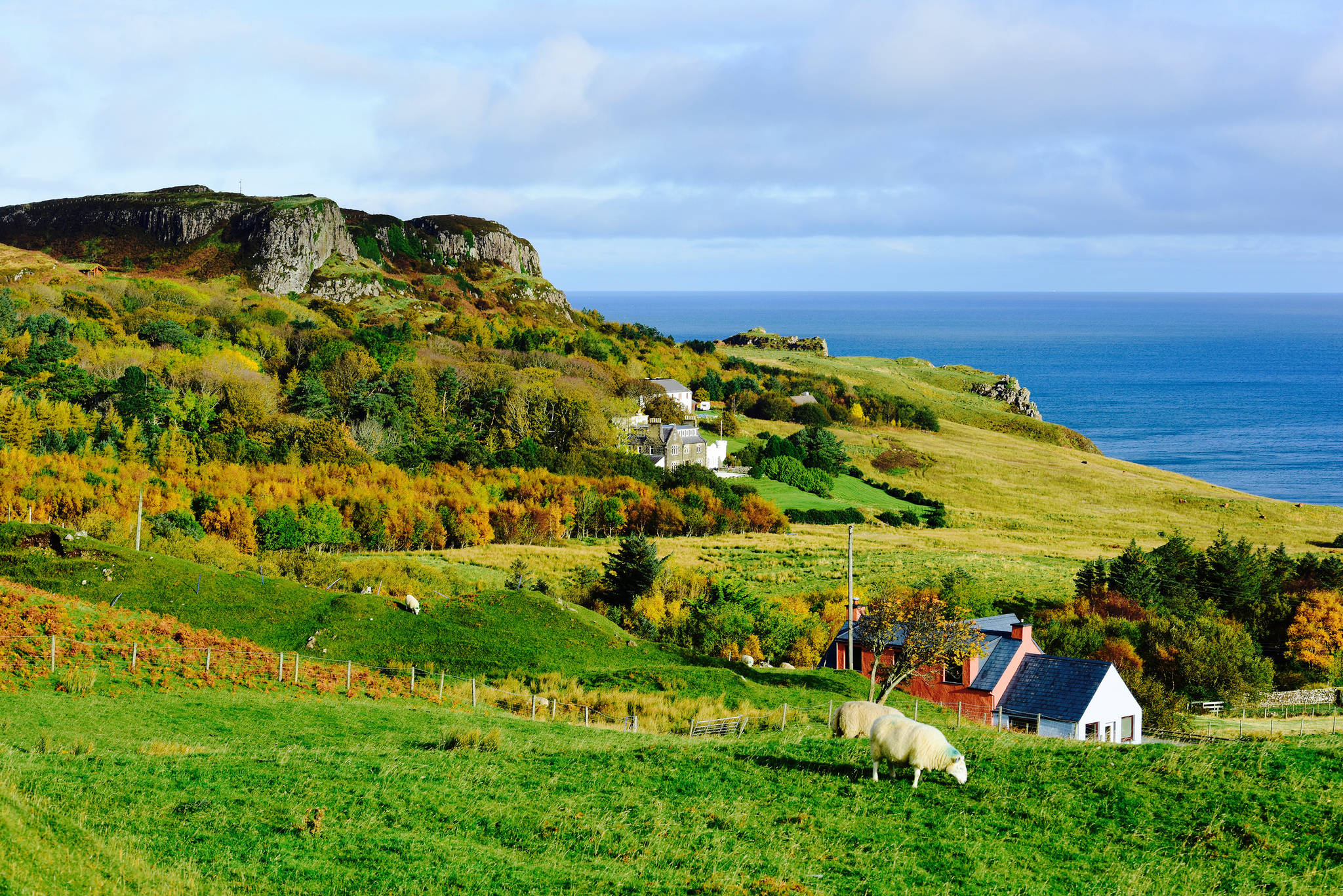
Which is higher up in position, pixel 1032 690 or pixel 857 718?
pixel 857 718

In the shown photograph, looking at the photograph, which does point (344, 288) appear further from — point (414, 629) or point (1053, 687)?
point (1053, 687)

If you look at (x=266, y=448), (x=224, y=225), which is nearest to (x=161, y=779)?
(x=266, y=448)

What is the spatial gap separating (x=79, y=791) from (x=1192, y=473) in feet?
440

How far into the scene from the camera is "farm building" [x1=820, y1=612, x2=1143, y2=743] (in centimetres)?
3078

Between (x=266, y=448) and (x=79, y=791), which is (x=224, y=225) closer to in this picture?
(x=266, y=448)

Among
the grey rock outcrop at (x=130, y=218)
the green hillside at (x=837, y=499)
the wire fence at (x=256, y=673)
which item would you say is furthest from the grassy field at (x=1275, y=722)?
the grey rock outcrop at (x=130, y=218)

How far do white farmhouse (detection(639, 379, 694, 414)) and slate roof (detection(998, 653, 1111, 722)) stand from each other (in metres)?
82.1

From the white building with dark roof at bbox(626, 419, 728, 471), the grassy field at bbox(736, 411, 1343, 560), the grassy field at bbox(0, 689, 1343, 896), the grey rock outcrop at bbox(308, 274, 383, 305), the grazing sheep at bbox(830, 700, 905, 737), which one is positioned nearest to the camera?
the grassy field at bbox(0, 689, 1343, 896)

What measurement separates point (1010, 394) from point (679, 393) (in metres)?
76.3

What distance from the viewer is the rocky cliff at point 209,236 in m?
122

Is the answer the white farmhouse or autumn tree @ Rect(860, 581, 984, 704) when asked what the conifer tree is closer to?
autumn tree @ Rect(860, 581, 984, 704)

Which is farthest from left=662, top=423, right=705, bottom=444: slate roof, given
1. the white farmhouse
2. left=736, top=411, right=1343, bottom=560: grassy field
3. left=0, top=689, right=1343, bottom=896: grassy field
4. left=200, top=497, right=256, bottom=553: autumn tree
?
left=0, top=689, right=1343, bottom=896: grassy field

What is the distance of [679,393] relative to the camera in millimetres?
118562

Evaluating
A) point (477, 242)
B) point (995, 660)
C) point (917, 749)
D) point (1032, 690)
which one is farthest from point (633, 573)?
point (477, 242)
